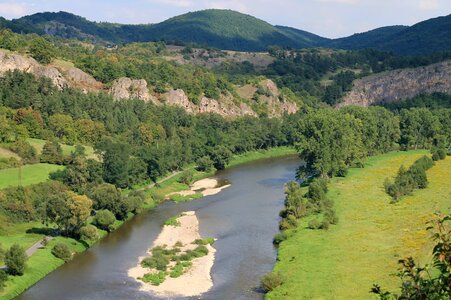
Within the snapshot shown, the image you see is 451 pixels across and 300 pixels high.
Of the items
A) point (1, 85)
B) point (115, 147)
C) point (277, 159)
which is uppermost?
point (1, 85)

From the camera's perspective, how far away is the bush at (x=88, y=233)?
8556 centimetres

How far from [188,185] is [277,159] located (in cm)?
4655

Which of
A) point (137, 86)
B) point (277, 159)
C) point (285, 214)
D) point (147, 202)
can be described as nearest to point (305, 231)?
point (285, 214)

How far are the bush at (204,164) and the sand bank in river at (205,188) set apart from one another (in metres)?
7.15

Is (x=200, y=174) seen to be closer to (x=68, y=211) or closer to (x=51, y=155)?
(x=51, y=155)

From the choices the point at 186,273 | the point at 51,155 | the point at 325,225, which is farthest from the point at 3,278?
the point at 51,155

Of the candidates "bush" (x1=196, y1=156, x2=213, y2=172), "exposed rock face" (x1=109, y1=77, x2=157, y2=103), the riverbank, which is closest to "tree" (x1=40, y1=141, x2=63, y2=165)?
the riverbank

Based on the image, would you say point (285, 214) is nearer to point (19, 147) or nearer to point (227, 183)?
point (227, 183)

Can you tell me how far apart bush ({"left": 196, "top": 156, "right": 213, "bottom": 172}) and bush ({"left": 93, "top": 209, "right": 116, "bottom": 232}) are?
5411 centimetres

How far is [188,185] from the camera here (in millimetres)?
132375

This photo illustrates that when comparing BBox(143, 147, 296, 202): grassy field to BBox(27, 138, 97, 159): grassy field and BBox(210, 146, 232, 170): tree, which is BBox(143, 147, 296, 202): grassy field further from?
BBox(27, 138, 97, 159): grassy field

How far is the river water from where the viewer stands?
68688 mm

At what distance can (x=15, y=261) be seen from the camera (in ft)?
229

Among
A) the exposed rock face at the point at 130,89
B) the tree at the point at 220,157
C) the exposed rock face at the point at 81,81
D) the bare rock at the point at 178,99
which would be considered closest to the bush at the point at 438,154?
the tree at the point at 220,157
